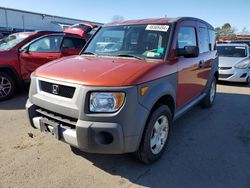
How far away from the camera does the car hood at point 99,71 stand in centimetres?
284

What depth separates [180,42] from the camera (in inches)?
159

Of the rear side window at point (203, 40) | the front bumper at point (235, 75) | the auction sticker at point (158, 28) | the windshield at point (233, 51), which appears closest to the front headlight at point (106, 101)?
the auction sticker at point (158, 28)

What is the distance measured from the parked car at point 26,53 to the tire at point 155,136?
4.40 meters

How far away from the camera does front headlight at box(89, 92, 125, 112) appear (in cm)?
277

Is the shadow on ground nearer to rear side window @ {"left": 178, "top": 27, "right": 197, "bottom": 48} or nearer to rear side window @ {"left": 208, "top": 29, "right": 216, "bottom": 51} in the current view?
rear side window @ {"left": 178, "top": 27, "right": 197, "bottom": 48}

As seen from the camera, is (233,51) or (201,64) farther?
(233,51)

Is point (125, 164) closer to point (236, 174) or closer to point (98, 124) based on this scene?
point (98, 124)

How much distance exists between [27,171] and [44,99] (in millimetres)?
931

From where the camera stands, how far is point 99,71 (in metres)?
3.07

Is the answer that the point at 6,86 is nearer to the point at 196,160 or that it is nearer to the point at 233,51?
the point at 196,160

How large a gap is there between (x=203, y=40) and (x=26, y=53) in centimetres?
432

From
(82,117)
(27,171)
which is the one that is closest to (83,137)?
(82,117)

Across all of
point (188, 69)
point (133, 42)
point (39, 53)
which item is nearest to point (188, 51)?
point (188, 69)

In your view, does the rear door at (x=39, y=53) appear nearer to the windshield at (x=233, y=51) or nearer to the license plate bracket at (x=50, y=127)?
the license plate bracket at (x=50, y=127)
